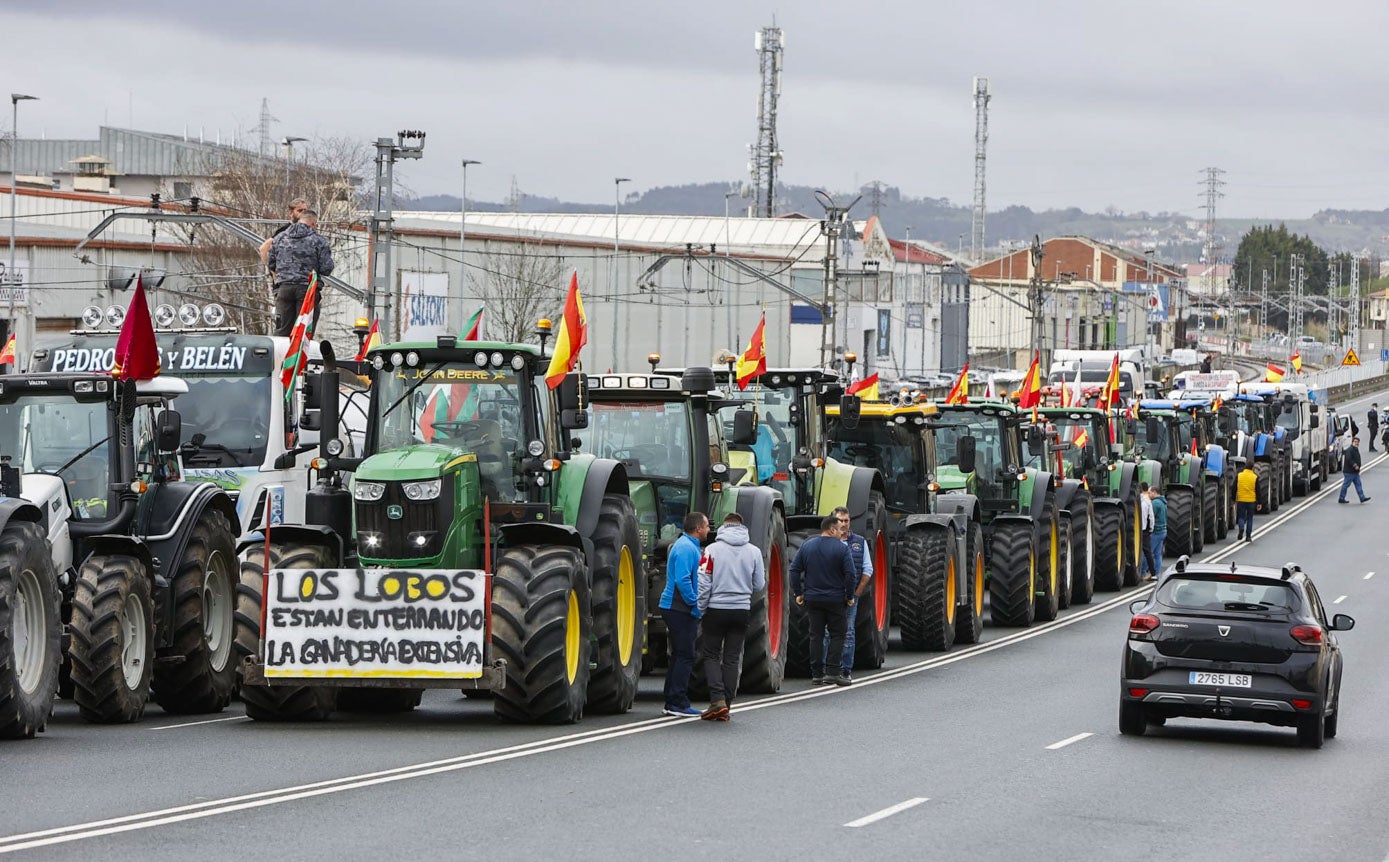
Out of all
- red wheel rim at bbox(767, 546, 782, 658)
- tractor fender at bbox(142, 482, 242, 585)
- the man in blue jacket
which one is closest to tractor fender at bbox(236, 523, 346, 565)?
tractor fender at bbox(142, 482, 242, 585)

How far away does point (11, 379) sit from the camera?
16.0 meters

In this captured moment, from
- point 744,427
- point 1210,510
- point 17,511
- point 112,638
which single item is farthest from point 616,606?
point 1210,510

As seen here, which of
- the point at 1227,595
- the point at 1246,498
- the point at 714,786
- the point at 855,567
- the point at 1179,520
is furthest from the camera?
the point at 1246,498

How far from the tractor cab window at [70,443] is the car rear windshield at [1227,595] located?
849 centimetres

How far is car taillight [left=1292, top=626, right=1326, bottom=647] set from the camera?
53.9 feet

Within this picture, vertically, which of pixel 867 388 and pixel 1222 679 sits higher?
pixel 867 388

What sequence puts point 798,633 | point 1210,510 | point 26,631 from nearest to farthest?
point 26,631 < point 798,633 < point 1210,510

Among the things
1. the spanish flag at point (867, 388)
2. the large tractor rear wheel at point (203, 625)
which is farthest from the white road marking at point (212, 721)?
the spanish flag at point (867, 388)

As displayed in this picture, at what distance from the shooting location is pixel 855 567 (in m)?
20.7

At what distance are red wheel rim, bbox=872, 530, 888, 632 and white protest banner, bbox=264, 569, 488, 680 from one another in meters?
8.53

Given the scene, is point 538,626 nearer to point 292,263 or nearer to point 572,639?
point 572,639

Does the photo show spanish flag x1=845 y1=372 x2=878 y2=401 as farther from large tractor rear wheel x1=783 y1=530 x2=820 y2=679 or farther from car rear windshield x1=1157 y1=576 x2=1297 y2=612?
car rear windshield x1=1157 y1=576 x2=1297 y2=612

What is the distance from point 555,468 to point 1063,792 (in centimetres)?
454

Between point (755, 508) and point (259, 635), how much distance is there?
585 cm
